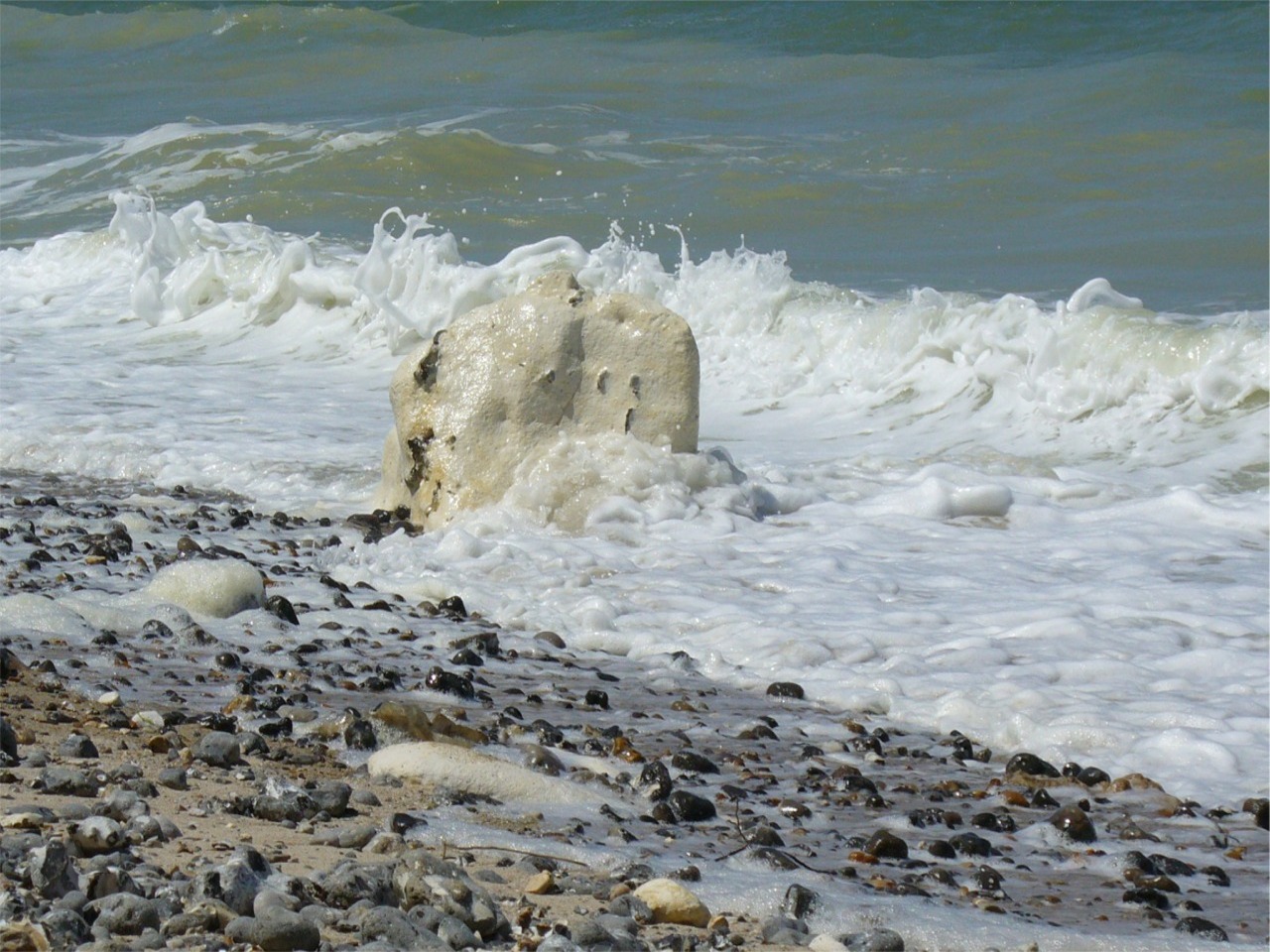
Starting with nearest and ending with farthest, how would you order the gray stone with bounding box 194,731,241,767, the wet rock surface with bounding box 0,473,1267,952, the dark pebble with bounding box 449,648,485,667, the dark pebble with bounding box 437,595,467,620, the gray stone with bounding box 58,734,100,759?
1. the wet rock surface with bounding box 0,473,1267,952
2. the gray stone with bounding box 58,734,100,759
3. the gray stone with bounding box 194,731,241,767
4. the dark pebble with bounding box 449,648,485,667
5. the dark pebble with bounding box 437,595,467,620

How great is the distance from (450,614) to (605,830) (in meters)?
2.16

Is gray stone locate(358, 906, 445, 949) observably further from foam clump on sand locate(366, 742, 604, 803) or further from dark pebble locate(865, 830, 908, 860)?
dark pebble locate(865, 830, 908, 860)

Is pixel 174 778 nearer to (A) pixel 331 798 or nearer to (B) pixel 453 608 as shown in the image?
(A) pixel 331 798

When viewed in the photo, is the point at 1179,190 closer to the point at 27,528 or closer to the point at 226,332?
the point at 226,332

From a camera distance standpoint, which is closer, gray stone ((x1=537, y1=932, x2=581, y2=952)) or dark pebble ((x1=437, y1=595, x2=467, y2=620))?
gray stone ((x1=537, y1=932, x2=581, y2=952))

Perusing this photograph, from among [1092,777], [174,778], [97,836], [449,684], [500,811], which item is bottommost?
[1092,777]

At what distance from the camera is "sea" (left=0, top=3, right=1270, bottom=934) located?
5.34 metres

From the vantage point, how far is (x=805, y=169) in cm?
1809

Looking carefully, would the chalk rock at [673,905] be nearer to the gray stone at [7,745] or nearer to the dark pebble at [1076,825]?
the dark pebble at [1076,825]

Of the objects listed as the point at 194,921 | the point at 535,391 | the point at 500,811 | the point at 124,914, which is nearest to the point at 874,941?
the point at 500,811

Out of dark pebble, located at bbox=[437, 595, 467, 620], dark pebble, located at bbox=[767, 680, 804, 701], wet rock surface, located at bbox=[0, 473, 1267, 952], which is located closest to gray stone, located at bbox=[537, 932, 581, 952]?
wet rock surface, located at bbox=[0, 473, 1267, 952]

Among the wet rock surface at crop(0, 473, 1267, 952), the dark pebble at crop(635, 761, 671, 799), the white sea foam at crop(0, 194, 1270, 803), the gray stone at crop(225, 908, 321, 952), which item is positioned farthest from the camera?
the white sea foam at crop(0, 194, 1270, 803)

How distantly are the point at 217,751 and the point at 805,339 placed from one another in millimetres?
7271

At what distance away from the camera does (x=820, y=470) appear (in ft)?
25.2
